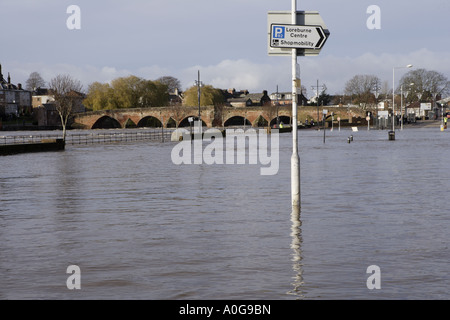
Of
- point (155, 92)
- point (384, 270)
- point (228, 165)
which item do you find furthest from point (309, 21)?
point (155, 92)

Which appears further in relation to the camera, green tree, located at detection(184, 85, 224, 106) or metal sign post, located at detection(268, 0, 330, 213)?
green tree, located at detection(184, 85, 224, 106)

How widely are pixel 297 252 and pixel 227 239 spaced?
1760mm

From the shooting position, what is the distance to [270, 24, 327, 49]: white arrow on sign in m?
13.2

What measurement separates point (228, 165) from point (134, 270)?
868 inches

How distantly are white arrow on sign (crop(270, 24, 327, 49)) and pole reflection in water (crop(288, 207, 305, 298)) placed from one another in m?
3.84

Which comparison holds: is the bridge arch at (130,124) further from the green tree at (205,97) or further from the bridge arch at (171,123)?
the green tree at (205,97)

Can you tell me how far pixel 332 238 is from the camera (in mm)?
11344

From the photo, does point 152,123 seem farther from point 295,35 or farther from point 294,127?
point 295,35

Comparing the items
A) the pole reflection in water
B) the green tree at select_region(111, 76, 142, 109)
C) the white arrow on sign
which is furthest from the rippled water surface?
the green tree at select_region(111, 76, 142, 109)

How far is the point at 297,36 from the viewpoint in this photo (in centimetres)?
1335

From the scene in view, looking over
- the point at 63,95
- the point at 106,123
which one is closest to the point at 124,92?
the point at 106,123

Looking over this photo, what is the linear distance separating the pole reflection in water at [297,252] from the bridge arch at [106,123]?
15449 cm

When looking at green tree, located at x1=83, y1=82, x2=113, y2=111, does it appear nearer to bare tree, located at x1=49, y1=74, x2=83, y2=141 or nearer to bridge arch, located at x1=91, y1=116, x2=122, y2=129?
bridge arch, located at x1=91, y1=116, x2=122, y2=129
